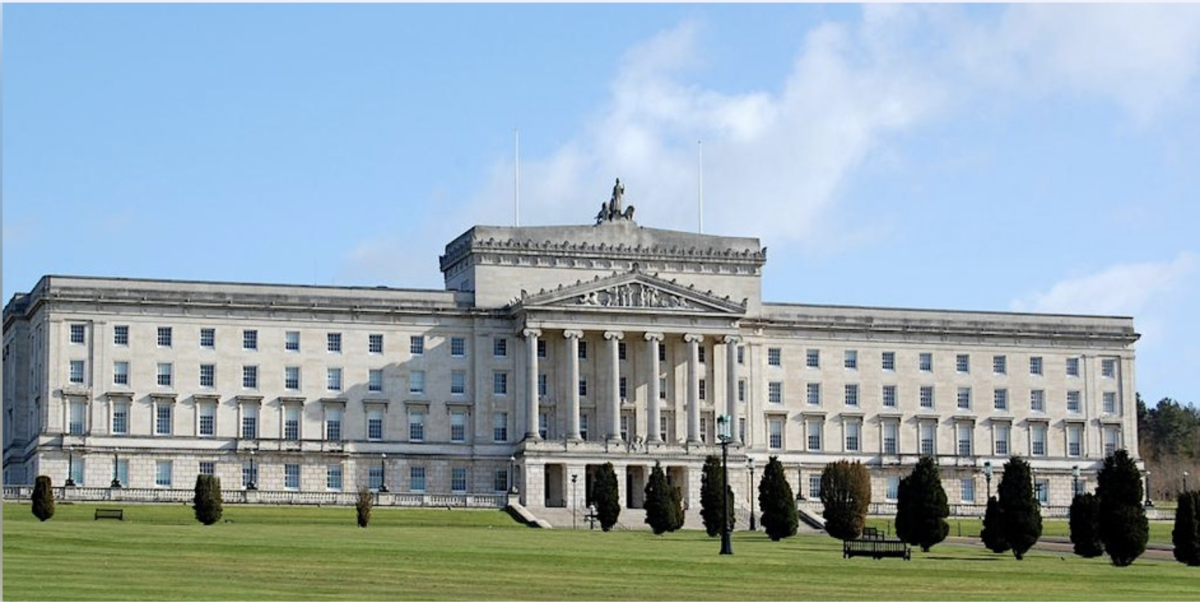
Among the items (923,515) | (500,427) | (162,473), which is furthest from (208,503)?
(500,427)

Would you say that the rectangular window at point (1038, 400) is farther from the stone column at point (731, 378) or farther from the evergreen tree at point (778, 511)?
the evergreen tree at point (778, 511)

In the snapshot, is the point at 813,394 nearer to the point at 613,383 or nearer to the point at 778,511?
the point at 613,383

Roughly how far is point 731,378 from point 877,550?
55.6 meters

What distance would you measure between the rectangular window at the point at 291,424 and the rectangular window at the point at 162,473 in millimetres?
6700

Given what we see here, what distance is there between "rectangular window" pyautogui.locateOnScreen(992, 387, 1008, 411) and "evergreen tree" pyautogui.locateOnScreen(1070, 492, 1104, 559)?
198 feet

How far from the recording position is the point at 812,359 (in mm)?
136250

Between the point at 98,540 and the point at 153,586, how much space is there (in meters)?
20.1

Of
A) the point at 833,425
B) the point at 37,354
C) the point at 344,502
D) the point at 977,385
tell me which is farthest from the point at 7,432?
the point at 977,385

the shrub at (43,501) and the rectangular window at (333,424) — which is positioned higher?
the rectangular window at (333,424)

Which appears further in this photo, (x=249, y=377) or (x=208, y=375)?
(x=249, y=377)

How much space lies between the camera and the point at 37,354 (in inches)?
4975

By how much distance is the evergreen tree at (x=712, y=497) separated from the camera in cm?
9569

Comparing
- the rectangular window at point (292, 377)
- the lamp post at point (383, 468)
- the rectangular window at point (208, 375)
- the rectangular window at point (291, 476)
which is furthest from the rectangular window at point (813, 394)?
the rectangular window at point (208, 375)

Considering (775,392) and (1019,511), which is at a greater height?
(775,392)
